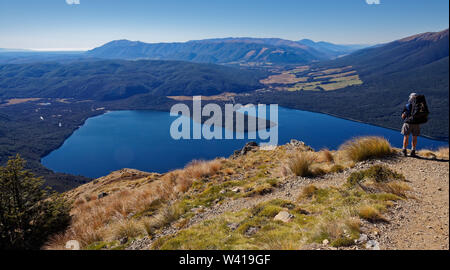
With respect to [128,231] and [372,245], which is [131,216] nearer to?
[128,231]

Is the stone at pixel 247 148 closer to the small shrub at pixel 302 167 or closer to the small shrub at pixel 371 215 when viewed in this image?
the small shrub at pixel 302 167

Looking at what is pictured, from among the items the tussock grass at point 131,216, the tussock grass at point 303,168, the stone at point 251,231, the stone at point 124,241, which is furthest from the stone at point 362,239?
the stone at point 124,241

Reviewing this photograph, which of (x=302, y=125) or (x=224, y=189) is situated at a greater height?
(x=224, y=189)

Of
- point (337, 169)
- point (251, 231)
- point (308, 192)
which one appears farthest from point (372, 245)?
point (337, 169)
